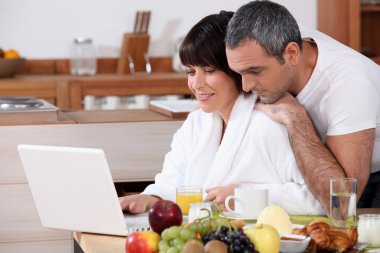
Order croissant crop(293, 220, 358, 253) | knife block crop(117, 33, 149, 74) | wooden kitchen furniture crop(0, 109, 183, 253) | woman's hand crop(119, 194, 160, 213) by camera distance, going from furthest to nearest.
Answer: knife block crop(117, 33, 149, 74), wooden kitchen furniture crop(0, 109, 183, 253), woman's hand crop(119, 194, 160, 213), croissant crop(293, 220, 358, 253)

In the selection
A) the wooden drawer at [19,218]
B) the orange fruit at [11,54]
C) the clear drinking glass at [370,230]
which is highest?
the clear drinking glass at [370,230]

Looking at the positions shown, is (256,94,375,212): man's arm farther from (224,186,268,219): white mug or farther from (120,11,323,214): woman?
(224,186,268,219): white mug

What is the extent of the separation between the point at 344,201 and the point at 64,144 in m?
1.45

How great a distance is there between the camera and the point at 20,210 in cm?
323

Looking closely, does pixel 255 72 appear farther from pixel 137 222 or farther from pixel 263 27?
pixel 137 222

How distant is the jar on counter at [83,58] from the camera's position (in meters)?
5.26

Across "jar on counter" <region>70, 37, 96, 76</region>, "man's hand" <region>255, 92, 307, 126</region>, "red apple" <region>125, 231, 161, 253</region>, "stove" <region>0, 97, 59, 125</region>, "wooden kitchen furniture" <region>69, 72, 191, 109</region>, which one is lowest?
"wooden kitchen furniture" <region>69, 72, 191, 109</region>

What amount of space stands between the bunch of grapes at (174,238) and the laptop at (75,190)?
34 cm

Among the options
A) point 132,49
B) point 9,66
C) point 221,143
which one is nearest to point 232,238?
point 221,143

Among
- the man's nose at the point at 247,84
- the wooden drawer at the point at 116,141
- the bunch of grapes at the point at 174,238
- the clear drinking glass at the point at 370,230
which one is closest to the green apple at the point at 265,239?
the bunch of grapes at the point at 174,238

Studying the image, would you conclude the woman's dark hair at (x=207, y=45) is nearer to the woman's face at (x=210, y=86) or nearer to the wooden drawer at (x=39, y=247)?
the woman's face at (x=210, y=86)

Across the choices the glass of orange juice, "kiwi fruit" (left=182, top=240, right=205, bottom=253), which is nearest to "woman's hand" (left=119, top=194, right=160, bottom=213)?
the glass of orange juice

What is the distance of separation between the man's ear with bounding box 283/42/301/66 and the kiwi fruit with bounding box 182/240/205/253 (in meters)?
0.92

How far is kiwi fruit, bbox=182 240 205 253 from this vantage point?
1605mm
